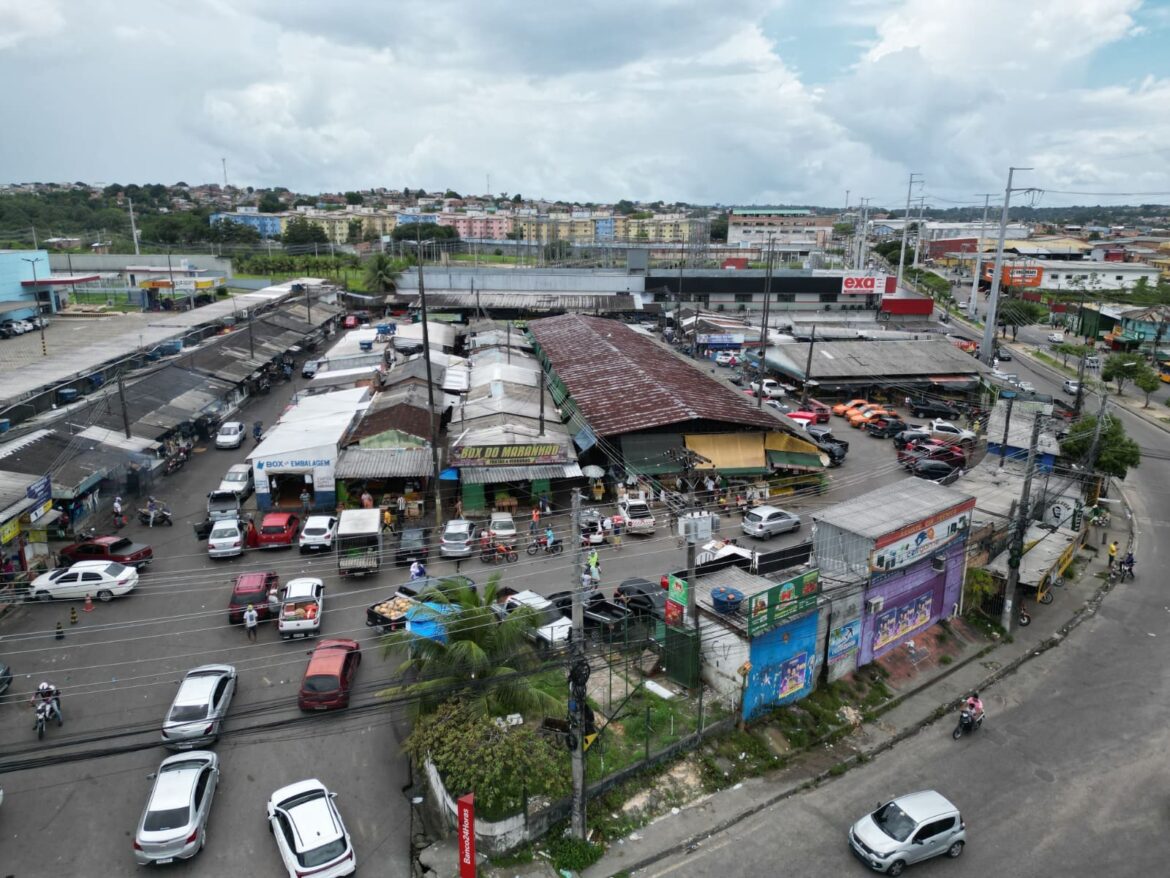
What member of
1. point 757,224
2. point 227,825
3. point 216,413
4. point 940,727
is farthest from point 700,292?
point 757,224

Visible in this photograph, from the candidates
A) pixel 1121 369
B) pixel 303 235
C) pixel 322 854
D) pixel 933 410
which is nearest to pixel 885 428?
pixel 933 410

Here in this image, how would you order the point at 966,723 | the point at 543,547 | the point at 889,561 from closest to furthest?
the point at 966,723 → the point at 889,561 → the point at 543,547

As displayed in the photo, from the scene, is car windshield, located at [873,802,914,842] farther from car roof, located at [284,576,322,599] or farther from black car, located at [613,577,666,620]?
car roof, located at [284,576,322,599]

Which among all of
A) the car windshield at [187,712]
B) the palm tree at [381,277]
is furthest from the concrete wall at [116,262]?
the car windshield at [187,712]

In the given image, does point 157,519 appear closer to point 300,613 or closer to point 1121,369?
point 300,613

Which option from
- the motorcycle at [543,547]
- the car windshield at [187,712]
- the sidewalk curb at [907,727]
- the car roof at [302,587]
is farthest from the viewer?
the motorcycle at [543,547]

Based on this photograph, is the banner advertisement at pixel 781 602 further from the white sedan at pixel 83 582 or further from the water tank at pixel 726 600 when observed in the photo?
the white sedan at pixel 83 582
